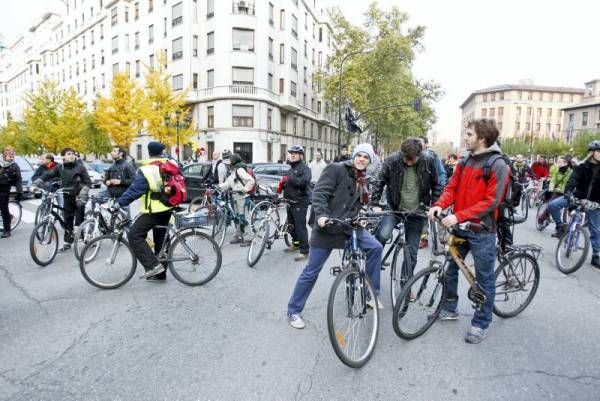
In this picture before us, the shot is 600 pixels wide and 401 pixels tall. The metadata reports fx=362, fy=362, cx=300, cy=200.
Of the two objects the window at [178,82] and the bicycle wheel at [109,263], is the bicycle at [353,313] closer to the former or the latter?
the bicycle wheel at [109,263]

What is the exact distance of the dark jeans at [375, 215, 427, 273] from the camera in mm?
4277

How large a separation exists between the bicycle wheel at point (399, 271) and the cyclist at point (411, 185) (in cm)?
11

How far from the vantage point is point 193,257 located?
15.7 ft

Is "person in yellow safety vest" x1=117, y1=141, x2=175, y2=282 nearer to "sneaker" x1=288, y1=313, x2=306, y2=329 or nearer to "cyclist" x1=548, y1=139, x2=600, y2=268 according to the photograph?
"sneaker" x1=288, y1=313, x2=306, y2=329

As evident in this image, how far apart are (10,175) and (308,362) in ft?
25.2

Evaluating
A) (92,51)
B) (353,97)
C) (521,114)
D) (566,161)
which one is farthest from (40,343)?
(521,114)

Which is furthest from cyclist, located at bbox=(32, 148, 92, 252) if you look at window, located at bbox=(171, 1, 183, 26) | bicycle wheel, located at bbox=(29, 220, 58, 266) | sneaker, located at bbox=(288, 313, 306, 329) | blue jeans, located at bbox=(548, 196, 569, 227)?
window, located at bbox=(171, 1, 183, 26)

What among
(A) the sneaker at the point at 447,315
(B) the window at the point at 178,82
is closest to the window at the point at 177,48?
(B) the window at the point at 178,82

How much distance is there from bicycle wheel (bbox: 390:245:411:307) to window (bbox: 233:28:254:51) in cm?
2957

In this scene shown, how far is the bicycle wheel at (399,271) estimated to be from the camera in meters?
4.11

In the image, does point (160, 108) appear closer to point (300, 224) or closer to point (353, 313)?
point (300, 224)

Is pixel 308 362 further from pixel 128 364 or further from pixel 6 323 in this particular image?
pixel 6 323

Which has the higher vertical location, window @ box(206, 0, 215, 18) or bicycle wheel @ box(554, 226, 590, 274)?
window @ box(206, 0, 215, 18)

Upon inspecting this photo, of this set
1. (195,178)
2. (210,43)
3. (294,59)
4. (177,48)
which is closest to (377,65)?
(294,59)
